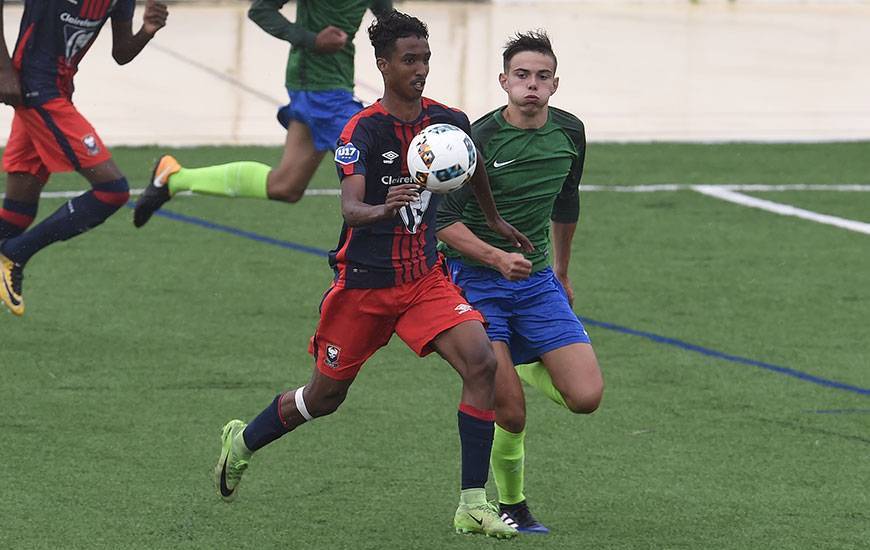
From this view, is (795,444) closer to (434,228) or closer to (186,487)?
(434,228)

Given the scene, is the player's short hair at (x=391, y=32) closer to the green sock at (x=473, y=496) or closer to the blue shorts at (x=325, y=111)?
the green sock at (x=473, y=496)

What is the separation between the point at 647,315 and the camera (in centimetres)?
1060

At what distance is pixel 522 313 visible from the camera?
23.5 feet

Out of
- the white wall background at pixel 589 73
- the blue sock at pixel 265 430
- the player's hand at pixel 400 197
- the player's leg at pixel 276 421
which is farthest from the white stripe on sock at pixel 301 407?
the white wall background at pixel 589 73

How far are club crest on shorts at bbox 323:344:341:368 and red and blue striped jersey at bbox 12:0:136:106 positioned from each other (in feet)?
12.3

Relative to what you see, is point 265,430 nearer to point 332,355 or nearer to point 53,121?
point 332,355

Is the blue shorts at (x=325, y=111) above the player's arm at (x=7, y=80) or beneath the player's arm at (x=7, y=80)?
beneath

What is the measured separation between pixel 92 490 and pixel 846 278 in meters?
6.16

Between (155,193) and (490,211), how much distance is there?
15.7ft

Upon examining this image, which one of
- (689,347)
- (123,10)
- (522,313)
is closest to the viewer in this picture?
(522,313)

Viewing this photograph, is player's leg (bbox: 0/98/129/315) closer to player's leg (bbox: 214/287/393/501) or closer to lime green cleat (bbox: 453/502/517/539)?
player's leg (bbox: 214/287/393/501)

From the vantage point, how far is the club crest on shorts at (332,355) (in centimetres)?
682

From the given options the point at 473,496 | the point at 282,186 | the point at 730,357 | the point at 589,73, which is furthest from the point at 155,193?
the point at 589,73

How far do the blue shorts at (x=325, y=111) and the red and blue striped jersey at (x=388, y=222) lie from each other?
13.5ft
